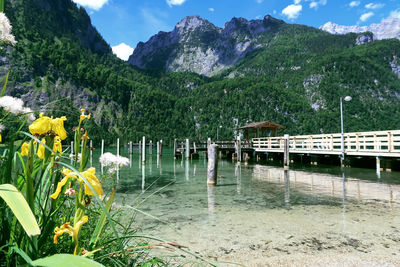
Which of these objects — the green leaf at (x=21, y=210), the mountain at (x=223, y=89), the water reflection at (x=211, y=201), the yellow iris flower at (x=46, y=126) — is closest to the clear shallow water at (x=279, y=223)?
the water reflection at (x=211, y=201)

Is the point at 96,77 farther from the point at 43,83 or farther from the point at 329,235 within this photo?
the point at 329,235

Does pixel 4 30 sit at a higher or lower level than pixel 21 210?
higher

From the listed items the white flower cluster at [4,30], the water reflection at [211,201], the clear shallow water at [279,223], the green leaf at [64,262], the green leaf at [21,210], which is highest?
the white flower cluster at [4,30]

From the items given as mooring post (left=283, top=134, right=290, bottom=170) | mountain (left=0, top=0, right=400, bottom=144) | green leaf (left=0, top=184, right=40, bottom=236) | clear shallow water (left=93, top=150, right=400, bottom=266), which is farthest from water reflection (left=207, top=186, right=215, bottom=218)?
mountain (left=0, top=0, right=400, bottom=144)

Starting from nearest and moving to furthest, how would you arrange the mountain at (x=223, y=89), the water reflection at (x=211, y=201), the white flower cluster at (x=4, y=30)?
the white flower cluster at (x=4, y=30) < the water reflection at (x=211, y=201) < the mountain at (x=223, y=89)

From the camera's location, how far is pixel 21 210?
72 centimetres

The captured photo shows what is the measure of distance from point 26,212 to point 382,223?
22.0ft

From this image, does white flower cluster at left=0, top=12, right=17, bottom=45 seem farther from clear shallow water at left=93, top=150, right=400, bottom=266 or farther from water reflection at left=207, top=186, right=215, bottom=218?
water reflection at left=207, top=186, right=215, bottom=218

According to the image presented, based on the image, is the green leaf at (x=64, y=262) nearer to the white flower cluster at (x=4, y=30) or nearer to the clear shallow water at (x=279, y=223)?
the white flower cluster at (x=4, y=30)

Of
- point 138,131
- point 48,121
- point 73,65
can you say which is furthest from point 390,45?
point 48,121

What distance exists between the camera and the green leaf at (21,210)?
68 cm

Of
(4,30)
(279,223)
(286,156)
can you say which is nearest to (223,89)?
A: (286,156)

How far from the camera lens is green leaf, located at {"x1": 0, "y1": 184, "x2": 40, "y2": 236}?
679mm

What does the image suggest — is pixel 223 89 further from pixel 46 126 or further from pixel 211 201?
pixel 46 126
